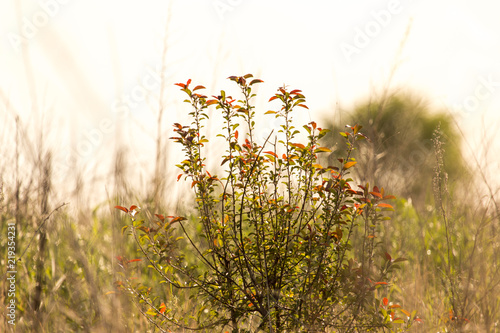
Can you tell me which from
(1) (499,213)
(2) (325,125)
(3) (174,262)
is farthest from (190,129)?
(2) (325,125)

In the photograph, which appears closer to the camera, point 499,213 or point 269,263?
point 269,263

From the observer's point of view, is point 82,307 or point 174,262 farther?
point 82,307

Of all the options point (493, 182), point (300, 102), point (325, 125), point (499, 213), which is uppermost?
point (325, 125)

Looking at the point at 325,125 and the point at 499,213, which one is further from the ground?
the point at 325,125

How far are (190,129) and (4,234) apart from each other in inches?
115

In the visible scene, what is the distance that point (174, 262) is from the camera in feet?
9.01

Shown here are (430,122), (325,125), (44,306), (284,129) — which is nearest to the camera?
(284,129)

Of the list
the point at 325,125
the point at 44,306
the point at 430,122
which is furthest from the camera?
the point at 430,122

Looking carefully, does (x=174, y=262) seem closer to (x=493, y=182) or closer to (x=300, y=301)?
(x=300, y=301)

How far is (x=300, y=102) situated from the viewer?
2.53m

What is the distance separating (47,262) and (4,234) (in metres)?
0.55

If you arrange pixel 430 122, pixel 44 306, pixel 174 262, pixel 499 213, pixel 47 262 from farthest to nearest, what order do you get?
pixel 430 122 < pixel 47 262 < pixel 44 306 < pixel 499 213 < pixel 174 262

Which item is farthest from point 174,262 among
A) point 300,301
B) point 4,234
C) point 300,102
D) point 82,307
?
point 4,234

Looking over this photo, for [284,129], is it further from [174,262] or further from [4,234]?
[4,234]
